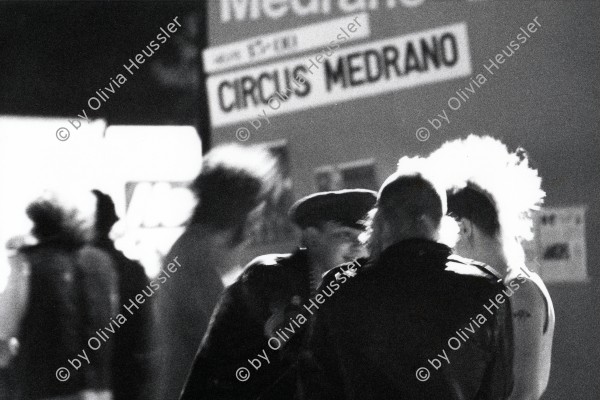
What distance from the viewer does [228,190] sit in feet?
10.9

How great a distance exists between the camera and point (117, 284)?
5.36 meters

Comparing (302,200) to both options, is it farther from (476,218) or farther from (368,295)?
(368,295)

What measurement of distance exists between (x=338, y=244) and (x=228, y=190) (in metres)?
0.47

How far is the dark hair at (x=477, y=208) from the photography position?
3088 mm

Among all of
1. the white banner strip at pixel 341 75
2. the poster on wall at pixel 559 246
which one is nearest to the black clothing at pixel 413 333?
the poster on wall at pixel 559 246

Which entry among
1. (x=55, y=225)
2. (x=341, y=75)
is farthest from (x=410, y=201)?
(x=55, y=225)

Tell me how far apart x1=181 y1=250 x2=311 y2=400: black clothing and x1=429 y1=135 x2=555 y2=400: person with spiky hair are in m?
0.60

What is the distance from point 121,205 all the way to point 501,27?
10.4ft

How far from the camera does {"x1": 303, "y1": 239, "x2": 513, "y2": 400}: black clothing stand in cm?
255

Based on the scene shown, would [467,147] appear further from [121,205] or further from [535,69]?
[121,205]

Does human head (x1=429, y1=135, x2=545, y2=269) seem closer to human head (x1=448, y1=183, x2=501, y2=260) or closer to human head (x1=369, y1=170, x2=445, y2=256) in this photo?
human head (x1=448, y1=183, x2=501, y2=260)

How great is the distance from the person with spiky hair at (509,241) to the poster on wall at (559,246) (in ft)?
2.50

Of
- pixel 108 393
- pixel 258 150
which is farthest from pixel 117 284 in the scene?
pixel 258 150

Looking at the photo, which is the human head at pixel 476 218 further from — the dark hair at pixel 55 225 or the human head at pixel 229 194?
the dark hair at pixel 55 225
